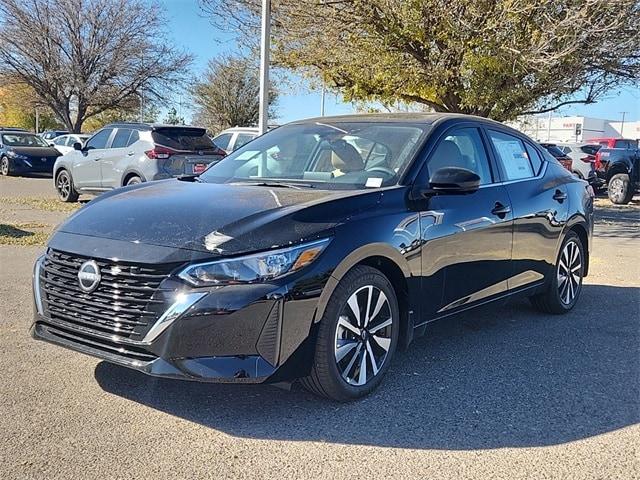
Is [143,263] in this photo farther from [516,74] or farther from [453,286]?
[516,74]

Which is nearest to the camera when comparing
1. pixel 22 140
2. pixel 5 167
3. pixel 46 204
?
pixel 46 204

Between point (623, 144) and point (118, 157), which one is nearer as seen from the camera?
point (118, 157)

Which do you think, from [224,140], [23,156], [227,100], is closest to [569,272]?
[224,140]

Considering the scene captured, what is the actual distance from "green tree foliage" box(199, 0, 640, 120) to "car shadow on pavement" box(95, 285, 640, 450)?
21.9 feet

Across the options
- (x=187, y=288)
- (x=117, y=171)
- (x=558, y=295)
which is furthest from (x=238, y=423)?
(x=117, y=171)

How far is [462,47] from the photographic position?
1107cm

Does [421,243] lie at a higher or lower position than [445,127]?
lower

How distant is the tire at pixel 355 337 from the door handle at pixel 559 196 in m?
2.46

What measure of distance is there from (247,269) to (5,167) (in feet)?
68.1

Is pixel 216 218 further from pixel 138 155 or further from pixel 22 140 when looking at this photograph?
pixel 22 140

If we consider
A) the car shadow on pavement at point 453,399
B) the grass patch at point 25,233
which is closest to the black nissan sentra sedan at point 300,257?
the car shadow on pavement at point 453,399

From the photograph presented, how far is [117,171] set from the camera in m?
11.9

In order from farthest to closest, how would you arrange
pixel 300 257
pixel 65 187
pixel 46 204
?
pixel 65 187
pixel 46 204
pixel 300 257

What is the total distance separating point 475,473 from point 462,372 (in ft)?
4.39
